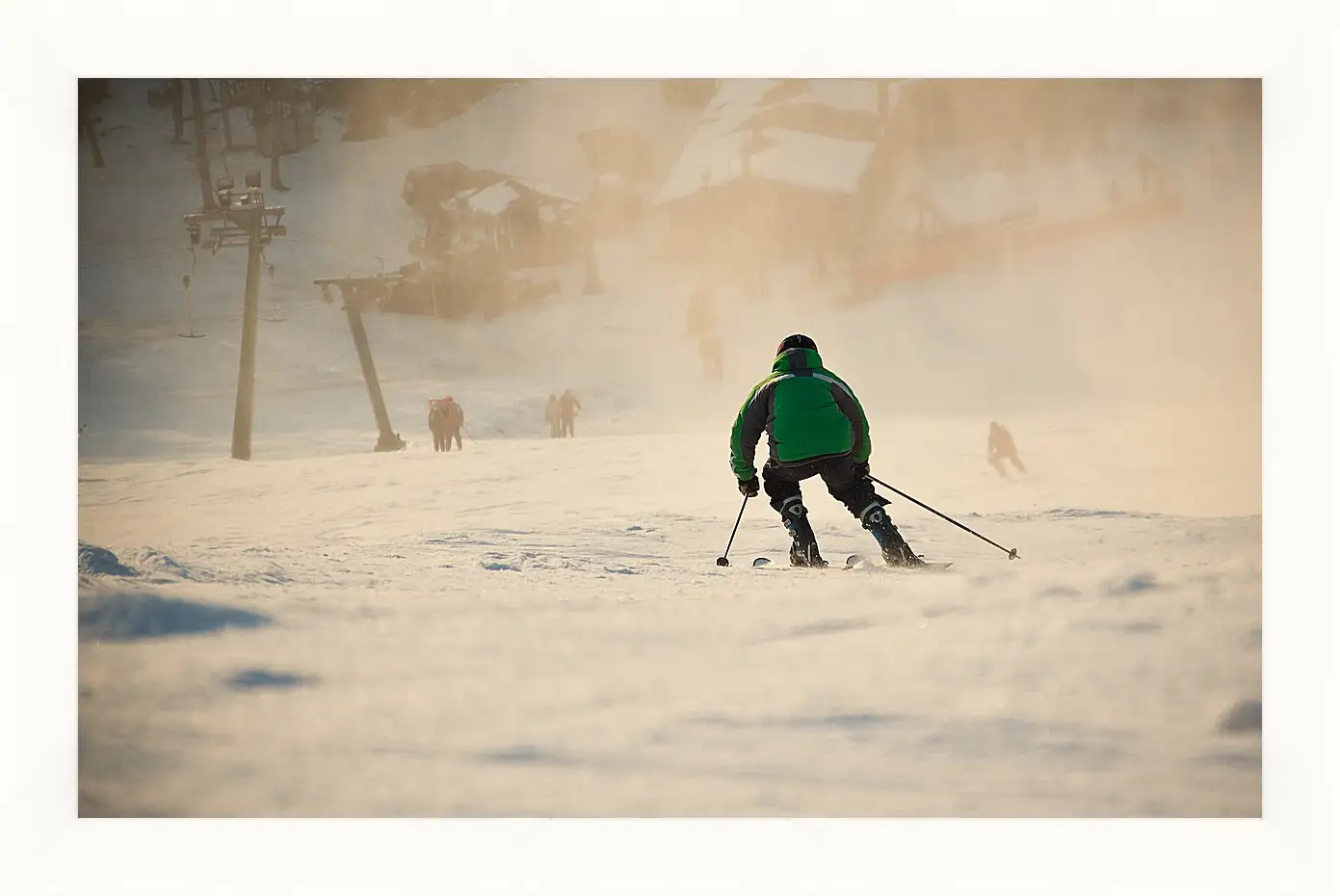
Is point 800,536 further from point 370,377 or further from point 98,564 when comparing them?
point 98,564

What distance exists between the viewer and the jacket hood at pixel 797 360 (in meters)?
3.42

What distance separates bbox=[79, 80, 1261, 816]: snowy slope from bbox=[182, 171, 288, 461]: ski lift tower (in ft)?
0.14

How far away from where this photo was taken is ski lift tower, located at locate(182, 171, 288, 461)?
358 cm

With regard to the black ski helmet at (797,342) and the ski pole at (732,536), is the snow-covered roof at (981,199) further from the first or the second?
the ski pole at (732,536)

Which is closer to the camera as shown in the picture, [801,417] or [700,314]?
[801,417]

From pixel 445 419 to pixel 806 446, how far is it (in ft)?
3.76

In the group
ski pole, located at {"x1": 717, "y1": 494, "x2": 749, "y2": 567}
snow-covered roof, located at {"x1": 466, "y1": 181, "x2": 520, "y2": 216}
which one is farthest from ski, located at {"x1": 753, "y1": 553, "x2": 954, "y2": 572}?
snow-covered roof, located at {"x1": 466, "y1": 181, "x2": 520, "y2": 216}

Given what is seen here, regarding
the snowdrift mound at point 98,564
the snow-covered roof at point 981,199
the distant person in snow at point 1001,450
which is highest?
the snow-covered roof at point 981,199

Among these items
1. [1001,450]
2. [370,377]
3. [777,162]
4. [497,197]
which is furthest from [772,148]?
[370,377]

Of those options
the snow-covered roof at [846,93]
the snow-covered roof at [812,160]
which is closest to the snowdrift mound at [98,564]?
the snow-covered roof at [812,160]

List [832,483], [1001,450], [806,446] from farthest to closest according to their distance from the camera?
[1001,450], [832,483], [806,446]

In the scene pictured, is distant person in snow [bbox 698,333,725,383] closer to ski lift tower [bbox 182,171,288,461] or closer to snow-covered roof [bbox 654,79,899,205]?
snow-covered roof [bbox 654,79,899,205]

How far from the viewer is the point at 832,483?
349cm
